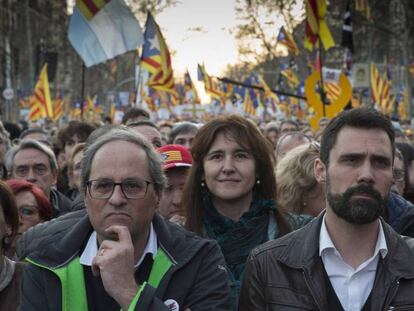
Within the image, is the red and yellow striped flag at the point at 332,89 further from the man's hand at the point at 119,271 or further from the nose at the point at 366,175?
the man's hand at the point at 119,271

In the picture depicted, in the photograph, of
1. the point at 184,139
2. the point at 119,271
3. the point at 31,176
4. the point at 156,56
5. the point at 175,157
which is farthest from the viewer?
the point at 156,56

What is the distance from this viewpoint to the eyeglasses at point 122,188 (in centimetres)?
365

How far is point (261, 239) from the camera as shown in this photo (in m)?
4.82

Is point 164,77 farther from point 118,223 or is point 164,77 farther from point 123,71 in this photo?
point 123,71

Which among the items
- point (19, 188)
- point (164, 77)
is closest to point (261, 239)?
point (19, 188)

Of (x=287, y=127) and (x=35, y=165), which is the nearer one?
(x=35, y=165)

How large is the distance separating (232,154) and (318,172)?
114 centimetres

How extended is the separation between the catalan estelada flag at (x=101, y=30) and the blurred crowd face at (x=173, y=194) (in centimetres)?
834

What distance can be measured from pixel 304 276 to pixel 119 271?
2.39 ft

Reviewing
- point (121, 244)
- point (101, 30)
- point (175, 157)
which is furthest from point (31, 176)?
point (101, 30)

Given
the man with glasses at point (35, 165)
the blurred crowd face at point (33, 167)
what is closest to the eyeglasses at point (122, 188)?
the man with glasses at point (35, 165)

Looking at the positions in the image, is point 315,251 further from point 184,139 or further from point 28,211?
point 184,139

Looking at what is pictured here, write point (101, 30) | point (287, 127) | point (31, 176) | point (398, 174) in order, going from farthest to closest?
1. point (287, 127)
2. point (101, 30)
3. point (31, 176)
4. point (398, 174)

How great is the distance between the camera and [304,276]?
12.0 feet
